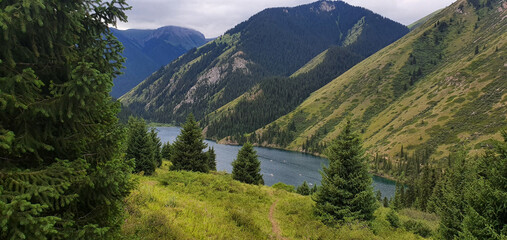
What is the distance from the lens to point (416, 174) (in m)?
122

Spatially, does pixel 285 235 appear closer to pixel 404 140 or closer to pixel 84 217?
pixel 84 217

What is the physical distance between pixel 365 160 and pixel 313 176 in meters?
98.2

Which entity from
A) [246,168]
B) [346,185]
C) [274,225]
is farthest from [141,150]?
[346,185]

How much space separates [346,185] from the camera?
22.2 m

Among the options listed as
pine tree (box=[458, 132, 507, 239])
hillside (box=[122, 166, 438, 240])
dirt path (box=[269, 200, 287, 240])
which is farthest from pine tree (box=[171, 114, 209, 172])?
pine tree (box=[458, 132, 507, 239])

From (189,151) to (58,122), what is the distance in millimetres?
32756

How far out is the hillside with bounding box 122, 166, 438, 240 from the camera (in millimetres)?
11586

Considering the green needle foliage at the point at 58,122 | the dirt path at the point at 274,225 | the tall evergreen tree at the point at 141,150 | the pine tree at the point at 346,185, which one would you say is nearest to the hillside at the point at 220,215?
the dirt path at the point at 274,225

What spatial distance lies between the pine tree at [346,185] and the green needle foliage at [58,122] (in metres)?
18.9

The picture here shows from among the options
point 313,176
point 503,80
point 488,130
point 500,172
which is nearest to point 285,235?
point 500,172

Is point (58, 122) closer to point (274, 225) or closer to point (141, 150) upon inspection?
point (274, 225)

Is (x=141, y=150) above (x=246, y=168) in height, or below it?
above

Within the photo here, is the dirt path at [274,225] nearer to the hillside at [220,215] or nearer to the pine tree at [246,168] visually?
the hillside at [220,215]

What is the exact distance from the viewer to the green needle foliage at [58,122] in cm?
452
